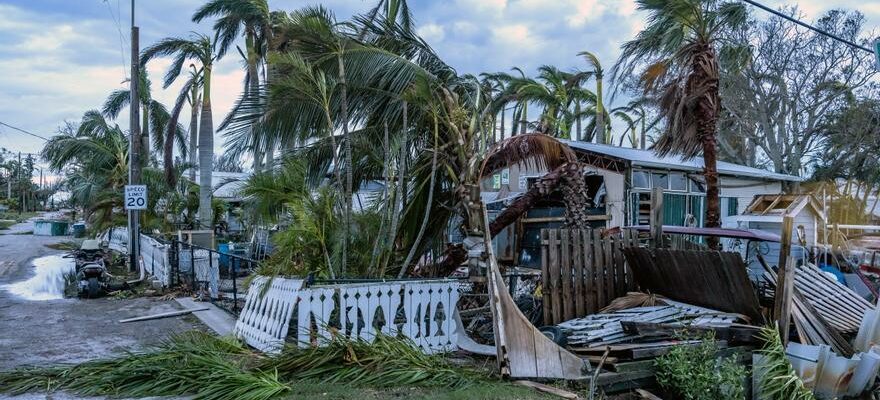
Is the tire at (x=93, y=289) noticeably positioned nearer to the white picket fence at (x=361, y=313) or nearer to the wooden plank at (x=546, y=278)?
the white picket fence at (x=361, y=313)

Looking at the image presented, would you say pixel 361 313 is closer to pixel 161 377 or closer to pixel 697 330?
pixel 161 377

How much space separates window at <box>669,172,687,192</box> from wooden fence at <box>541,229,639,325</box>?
9.31 metres

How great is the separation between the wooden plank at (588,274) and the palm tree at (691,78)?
3.51 m

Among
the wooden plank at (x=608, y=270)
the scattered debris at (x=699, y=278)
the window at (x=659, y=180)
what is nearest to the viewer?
the scattered debris at (x=699, y=278)

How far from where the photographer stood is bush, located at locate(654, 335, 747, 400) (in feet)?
17.6

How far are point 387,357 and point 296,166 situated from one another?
372cm

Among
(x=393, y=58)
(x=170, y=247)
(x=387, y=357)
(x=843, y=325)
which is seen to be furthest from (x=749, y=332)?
(x=170, y=247)

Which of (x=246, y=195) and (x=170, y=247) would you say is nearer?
(x=246, y=195)

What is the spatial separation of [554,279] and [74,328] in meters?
6.88

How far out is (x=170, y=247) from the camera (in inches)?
522

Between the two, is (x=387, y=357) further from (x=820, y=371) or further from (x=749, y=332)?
(x=820, y=371)

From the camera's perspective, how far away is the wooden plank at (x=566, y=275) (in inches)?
283

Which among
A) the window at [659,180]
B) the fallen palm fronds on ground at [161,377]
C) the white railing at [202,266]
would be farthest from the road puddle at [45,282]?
the window at [659,180]

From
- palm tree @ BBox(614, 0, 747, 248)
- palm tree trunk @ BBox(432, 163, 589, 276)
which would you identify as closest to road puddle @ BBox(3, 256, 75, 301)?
palm tree trunk @ BBox(432, 163, 589, 276)
